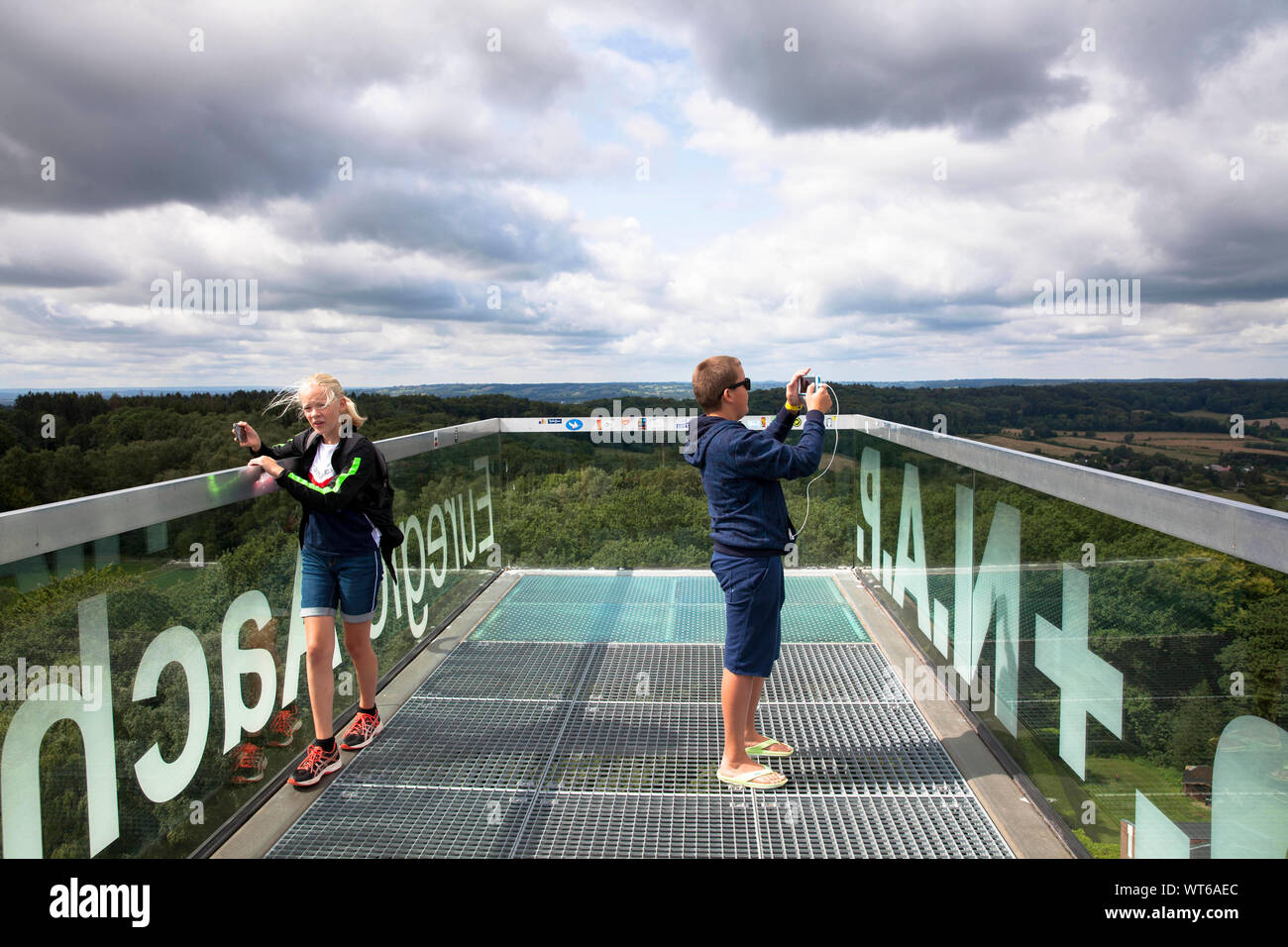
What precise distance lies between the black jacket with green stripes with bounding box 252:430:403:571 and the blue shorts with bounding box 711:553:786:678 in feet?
4.33

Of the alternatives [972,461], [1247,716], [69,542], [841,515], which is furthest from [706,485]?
[841,515]

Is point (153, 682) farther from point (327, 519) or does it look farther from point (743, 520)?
point (743, 520)

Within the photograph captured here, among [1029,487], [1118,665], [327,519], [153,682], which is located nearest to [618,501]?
[327,519]

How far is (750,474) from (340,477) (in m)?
1.49

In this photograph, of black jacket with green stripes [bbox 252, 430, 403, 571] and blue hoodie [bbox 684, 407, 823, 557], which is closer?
blue hoodie [bbox 684, 407, 823, 557]

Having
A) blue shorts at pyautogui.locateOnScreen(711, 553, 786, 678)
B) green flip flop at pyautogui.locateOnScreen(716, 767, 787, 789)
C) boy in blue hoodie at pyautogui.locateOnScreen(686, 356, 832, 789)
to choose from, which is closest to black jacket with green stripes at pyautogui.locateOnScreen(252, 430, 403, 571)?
boy in blue hoodie at pyautogui.locateOnScreen(686, 356, 832, 789)

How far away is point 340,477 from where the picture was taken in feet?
9.29

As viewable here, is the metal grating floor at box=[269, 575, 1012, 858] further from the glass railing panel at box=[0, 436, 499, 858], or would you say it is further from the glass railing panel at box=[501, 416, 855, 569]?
the glass railing panel at box=[501, 416, 855, 569]

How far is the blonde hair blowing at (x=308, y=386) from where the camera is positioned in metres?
2.81

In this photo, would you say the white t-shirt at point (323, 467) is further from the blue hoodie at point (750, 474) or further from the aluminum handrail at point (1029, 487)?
the blue hoodie at point (750, 474)

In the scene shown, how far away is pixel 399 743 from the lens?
324 cm

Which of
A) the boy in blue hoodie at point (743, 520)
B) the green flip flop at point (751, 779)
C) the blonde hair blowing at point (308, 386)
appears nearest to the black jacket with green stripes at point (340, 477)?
the blonde hair blowing at point (308, 386)

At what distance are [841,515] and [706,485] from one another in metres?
3.25

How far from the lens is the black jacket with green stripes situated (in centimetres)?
278
